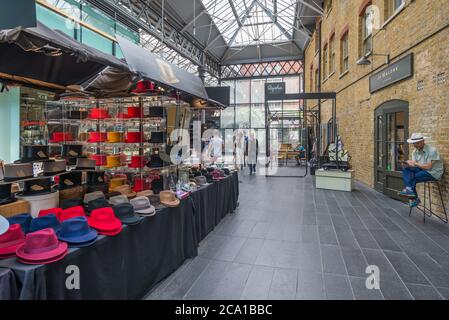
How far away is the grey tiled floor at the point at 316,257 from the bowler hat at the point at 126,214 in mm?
700

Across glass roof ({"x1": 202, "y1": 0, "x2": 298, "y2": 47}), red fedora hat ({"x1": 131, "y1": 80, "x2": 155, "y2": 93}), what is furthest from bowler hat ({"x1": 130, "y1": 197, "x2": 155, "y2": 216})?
glass roof ({"x1": 202, "y1": 0, "x2": 298, "y2": 47})

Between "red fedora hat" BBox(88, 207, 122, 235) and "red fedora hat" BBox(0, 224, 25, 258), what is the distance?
421 millimetres

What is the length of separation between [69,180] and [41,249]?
157 centimetres

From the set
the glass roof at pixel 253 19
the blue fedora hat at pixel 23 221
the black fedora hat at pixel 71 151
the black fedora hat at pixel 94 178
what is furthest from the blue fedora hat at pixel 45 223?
the glass roof at pixel 253 19

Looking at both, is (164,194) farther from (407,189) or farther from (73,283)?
(407,189)

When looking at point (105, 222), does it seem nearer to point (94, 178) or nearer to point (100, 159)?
point (94, 178)

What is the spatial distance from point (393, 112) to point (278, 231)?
13.6 ft

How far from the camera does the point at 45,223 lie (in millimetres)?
1885

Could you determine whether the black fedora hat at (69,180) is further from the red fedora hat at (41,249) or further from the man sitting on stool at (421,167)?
the man sitting on stool at (421,167)

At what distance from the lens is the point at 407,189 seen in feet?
15.6

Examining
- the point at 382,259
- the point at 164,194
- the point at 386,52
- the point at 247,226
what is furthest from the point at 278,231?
the point at 386,52

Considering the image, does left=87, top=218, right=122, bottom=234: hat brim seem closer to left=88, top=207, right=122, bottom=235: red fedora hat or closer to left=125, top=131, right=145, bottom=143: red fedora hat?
left=88, top=207, right=122, bottom=235: red fedora hat

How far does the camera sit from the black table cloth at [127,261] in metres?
1.48

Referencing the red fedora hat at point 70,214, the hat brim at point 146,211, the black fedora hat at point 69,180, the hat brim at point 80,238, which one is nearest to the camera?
the hat brim at point 80,238
